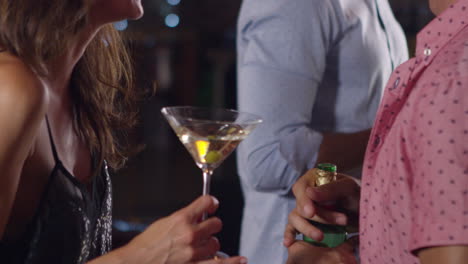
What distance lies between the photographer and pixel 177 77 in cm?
884

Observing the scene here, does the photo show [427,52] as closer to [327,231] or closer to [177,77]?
[327,231]

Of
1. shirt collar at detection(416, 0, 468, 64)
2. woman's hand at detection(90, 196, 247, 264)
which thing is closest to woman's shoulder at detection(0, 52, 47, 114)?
woman's hand at detection(90, 196, 247, 264)

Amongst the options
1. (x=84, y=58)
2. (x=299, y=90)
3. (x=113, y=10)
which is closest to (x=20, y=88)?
(x=113, y=10)

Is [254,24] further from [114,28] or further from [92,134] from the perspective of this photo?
[92,134]

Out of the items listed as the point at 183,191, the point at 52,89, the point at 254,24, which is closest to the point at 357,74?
the point at 254,24

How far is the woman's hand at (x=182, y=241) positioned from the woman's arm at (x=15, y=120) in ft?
0.97

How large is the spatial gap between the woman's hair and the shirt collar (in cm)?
91

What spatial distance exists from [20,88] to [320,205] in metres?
0.82

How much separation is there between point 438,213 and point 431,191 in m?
0.04

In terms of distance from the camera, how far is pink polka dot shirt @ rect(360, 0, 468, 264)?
879mm

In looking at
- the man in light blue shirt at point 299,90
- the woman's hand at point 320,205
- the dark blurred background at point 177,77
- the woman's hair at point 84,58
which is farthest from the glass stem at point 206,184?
the dark blurred background at point 177,77

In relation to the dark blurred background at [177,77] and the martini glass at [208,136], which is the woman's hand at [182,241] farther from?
the dark blurred background at [177,77]

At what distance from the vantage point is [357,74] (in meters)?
2.14

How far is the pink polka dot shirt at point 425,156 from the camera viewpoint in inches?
34.6
